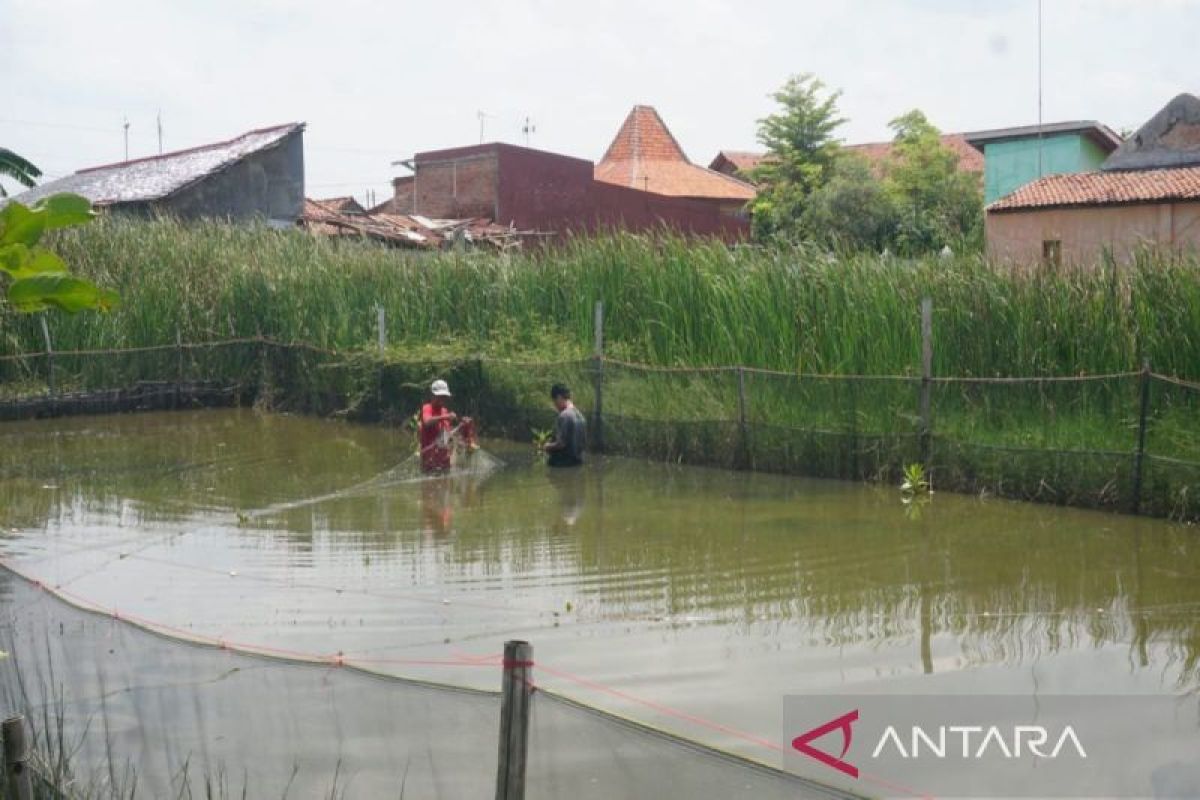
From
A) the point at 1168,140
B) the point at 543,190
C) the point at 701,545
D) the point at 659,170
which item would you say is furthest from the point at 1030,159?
the point at 701,545

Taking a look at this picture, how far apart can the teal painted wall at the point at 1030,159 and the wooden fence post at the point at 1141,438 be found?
25022mm

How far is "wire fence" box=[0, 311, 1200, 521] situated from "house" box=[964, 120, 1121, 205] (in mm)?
20513

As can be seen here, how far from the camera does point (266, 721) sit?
5543 millimetres

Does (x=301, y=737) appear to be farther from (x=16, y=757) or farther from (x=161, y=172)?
(x=161, y=172)

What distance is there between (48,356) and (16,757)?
19800mm

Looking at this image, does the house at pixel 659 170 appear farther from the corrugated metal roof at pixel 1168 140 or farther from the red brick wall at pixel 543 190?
the corrugated metal roof at pixel 1168 140

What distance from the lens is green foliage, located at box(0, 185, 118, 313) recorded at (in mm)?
5016

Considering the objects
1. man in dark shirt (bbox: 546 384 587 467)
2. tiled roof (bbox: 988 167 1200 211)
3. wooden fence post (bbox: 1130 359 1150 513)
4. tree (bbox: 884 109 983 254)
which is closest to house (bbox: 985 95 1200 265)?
tiled roof (bbox: 988 167 1200 211)

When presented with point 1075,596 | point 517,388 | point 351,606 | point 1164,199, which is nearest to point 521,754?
point 351,606

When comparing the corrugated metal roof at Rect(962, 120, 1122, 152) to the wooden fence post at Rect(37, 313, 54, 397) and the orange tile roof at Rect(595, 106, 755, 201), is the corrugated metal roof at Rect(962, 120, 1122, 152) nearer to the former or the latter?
the orange tile roof at Rect(595, 106, 755, 201)

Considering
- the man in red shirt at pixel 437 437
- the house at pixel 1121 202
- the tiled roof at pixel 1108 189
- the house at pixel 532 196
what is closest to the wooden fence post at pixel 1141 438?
the man in red shirt at pixel 437 437

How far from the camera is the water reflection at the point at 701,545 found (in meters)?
9.05

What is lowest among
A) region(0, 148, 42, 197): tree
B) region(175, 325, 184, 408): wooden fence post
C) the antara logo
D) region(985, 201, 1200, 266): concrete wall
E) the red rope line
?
the antara logo

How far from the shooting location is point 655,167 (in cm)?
4953
